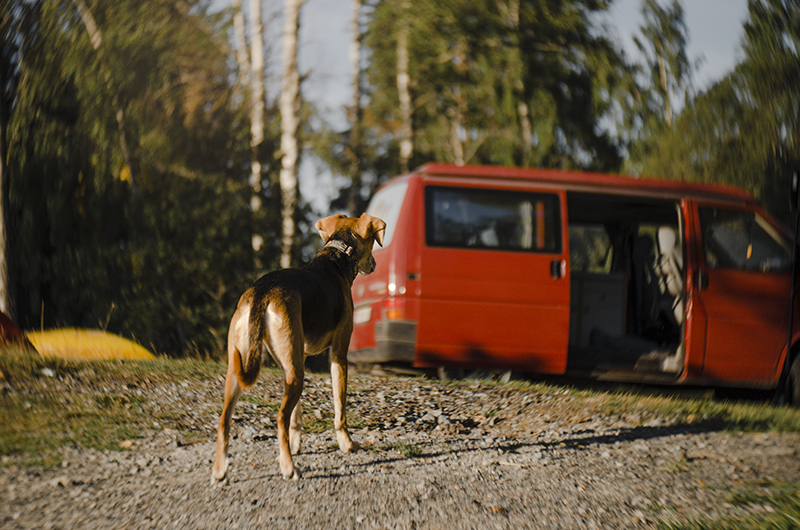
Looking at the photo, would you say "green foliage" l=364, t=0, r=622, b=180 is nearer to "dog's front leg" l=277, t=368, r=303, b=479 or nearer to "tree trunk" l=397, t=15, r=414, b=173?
"tree trunk" l=397, t=15, r=414, b=173

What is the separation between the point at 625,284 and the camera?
7.11 meters

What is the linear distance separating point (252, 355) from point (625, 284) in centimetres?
500

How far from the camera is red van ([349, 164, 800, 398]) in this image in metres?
5.79

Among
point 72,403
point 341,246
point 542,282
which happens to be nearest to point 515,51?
point 542,282

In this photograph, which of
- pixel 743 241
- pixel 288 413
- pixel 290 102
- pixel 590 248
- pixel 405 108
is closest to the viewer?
pixel 288 413

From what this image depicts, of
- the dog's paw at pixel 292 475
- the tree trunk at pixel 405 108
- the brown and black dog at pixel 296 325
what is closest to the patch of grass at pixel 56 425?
the brown and black dog at pixel 296 325

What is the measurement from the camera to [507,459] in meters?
4.05

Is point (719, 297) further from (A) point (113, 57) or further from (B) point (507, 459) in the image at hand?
(A) point (113, 57)

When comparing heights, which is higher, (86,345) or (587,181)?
(587,181)

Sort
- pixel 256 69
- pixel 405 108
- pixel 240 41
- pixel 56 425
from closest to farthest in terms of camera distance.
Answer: pixel 56 425 < pixel 256 69 < pixel 240 41 < pixel 405 108

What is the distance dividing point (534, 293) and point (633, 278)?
183 cm

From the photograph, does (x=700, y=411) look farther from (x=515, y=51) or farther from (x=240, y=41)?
(x=515, y=51)

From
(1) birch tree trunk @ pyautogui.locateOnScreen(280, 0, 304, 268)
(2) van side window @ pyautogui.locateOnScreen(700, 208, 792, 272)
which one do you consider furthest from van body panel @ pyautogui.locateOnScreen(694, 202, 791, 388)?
(1) birch tree trunk @ pyautogui.locateOnScreen(280, 0, 304, 268)

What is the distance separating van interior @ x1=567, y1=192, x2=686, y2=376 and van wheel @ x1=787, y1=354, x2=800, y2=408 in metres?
1.03
